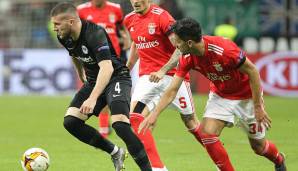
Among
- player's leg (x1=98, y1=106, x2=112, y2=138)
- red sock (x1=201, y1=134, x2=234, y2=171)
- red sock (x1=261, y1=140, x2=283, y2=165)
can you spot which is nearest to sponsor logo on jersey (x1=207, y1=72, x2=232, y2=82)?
red sock (x1=201, y1=134, x2=234, y2=171)

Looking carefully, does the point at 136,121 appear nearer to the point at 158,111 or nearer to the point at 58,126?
the point at 158,111

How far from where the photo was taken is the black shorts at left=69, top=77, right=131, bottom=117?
8750 millimetres

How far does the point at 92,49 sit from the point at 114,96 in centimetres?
60

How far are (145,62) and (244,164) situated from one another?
6.10 ft

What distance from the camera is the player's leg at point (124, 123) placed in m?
8.50

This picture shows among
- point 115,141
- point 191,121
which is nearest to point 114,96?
point 191,121

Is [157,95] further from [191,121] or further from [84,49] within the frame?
[84,49]

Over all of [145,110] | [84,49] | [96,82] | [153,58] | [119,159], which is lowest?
[119,159]

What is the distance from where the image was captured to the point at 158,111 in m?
8.11

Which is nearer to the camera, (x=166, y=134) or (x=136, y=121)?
(x=136, y=121)

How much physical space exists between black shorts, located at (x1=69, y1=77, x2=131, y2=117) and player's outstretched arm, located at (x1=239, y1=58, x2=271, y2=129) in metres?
1.40

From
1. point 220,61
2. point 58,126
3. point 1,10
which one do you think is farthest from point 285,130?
point 1,10

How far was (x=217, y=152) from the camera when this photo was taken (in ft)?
27.4

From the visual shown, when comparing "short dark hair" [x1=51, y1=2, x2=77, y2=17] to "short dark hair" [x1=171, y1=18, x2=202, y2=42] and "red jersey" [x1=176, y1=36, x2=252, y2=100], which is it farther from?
"red jersey" [x1=176, y1=36, x2=252, y2=100]
